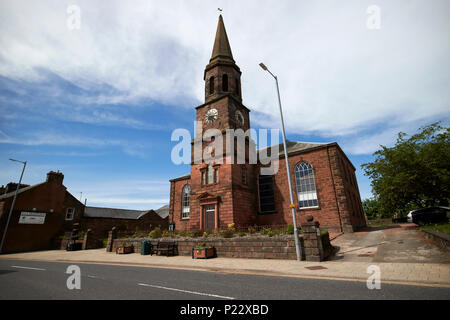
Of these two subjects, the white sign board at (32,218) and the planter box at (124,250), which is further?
the white sign board at (32,218)

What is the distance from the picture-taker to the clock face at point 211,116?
23.5m

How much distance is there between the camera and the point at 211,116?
78.4 feet

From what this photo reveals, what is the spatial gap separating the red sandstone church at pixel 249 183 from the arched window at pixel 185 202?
636 cm

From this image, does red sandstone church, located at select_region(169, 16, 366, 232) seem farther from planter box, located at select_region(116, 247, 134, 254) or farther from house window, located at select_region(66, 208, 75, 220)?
house window, located at select_region(66, 208, 75, 220)

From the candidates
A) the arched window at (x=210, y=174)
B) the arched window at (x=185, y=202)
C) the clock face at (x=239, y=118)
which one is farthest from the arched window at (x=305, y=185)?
the arched window at (x=185, y=202)

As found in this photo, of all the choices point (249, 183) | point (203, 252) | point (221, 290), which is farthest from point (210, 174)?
point (221, 290)

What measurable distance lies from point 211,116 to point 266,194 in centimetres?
1101

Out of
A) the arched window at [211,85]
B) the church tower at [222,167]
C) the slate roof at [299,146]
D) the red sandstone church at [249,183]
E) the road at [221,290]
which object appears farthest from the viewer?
the arched window at [211,85]

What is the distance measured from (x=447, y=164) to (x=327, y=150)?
9.06 m

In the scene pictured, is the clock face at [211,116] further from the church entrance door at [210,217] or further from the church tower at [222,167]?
the church entrance door at [210,217]

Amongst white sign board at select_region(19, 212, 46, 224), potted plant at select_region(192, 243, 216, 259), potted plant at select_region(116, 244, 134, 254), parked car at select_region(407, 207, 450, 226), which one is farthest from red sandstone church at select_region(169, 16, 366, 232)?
white sign board at select_region(19, 212, 46, 224)

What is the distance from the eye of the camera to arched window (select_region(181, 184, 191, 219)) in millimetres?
28656

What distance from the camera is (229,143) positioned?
70.4ft
